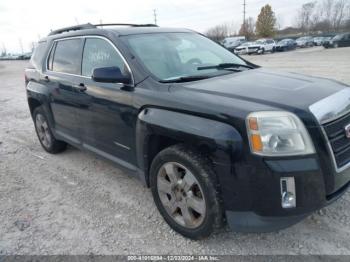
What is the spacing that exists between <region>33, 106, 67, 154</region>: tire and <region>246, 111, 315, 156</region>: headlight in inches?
145

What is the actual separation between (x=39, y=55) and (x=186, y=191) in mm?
3755

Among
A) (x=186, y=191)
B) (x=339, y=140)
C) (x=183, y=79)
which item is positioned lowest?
(x=186, y=191)

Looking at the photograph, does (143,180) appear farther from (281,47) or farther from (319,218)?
(281,47)

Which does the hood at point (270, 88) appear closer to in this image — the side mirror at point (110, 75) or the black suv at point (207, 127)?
the black suv at point (207, 127)

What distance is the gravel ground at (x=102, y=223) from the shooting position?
270 centimetres

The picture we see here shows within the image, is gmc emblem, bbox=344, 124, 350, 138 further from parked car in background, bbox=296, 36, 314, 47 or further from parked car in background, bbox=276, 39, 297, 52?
parked car in background, bbox=296, 36, 314, 47

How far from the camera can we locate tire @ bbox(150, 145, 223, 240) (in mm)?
2445

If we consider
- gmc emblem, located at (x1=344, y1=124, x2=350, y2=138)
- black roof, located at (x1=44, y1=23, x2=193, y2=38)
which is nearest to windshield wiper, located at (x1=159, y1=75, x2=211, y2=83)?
black roof, located at (x1=44, y1=23, x2=193, y2=38)

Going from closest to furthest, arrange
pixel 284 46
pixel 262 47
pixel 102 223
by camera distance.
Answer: pixel 102 223, pixel 262 47, pixel 284 46

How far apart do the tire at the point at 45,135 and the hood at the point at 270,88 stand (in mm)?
3049

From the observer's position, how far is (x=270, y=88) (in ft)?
8.68

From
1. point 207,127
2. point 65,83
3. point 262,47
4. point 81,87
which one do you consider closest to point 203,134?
point 207,127

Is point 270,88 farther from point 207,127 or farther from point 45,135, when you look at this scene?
point 45,135

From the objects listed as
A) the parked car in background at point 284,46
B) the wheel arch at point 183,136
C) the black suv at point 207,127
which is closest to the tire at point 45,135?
the black suv at point 207,127
